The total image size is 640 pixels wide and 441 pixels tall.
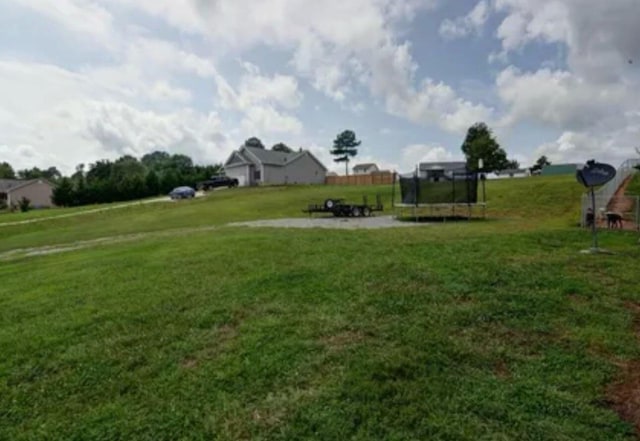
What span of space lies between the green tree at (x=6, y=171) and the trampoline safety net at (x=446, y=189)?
3418 inches

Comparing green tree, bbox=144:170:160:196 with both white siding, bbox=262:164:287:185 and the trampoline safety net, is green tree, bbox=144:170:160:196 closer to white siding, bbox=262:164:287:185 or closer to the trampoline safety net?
white siding, bbox=262:164:287:185

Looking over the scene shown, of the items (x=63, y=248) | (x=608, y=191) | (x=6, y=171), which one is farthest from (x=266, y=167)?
(x=6, y=171)

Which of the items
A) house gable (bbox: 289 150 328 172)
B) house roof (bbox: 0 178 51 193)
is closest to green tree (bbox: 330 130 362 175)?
house gable (bbox: 289 150 328 172)

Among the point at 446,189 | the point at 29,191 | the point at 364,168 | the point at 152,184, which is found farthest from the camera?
the point at 364,168

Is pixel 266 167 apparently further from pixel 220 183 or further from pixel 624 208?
pixel 624 208

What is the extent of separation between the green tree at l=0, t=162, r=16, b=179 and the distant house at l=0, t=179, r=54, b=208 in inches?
846

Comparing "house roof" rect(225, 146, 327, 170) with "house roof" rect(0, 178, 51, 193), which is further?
"house roof" rect(0, 178, 51, 193)

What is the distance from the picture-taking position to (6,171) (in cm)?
8344

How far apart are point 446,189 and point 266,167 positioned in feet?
103

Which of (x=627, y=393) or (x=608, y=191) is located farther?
(x=608, y=191)

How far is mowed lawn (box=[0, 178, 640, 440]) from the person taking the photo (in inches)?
129

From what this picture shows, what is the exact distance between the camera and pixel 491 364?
405 cm

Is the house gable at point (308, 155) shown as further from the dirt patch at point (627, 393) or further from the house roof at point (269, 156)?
the dirt patch at point (627, 393)

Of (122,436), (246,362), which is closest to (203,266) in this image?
(246,362)
